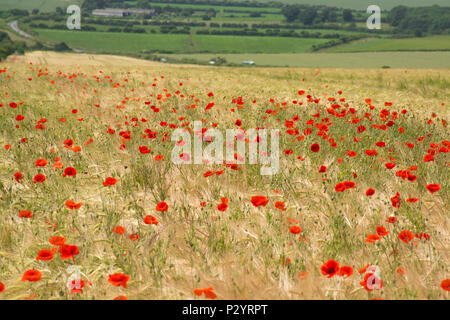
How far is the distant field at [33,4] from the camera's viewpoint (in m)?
141

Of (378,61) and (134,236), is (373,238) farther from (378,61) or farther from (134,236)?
(378,61)

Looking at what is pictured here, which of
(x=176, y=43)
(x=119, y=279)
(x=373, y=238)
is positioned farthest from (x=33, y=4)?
(x=373, y=238)

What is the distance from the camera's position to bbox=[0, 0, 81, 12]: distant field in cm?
14074

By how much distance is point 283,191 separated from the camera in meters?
2.84

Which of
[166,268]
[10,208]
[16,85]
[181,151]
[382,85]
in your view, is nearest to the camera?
[166,268]

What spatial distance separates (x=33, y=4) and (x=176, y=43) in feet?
362

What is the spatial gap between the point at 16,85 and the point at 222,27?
10169 cm

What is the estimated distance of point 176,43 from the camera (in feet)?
258

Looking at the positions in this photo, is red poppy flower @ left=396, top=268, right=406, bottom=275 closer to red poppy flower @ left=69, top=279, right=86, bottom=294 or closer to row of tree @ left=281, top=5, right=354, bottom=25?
red poppy flower @ left=69, top=279, right=86, bottom=294

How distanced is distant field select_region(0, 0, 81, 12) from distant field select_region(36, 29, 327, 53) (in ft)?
223

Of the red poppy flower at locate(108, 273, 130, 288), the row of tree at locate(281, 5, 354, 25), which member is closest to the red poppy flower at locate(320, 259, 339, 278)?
the red poppy flower at locate(108, 273, 130, 288)

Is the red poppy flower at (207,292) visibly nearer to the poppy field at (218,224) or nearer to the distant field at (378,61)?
the poppy field at (218,224)
